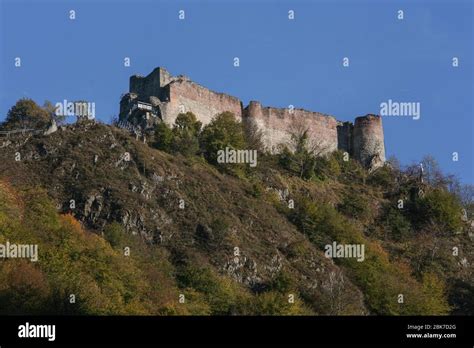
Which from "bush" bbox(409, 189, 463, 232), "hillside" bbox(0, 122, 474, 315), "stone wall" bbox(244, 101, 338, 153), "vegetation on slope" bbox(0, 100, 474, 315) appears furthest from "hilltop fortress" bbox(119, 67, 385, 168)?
"bush" bbox(409, 189, 463, 232)

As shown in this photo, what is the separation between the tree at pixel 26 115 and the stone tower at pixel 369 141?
21007 mm

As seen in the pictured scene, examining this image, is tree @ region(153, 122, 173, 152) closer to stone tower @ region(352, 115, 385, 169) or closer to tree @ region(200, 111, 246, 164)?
tree @ region(200, 111, 246, 164)

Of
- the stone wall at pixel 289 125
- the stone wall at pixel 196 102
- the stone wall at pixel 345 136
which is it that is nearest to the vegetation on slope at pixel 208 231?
the stone wall at pixel 196 102

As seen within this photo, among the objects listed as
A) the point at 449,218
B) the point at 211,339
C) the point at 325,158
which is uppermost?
the point at 325,158

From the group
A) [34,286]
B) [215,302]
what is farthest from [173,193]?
[34,286]

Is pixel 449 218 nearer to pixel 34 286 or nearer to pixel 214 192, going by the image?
pixel 214 192

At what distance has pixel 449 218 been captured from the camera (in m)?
63.6

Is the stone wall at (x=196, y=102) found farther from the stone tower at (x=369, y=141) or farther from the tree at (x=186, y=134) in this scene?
the stone tower at (x=369, y=141)

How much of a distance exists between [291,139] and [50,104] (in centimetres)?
1544

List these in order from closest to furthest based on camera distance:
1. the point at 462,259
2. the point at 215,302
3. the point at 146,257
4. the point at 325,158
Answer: the point at 215,302
the point at 146,257
the point at 462,259
the point at 325,158

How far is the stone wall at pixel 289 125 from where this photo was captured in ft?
220

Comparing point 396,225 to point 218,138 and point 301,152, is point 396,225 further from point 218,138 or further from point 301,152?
point 218,138

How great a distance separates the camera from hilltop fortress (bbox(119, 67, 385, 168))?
200 ft

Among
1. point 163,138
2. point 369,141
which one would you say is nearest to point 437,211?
point 369,141
